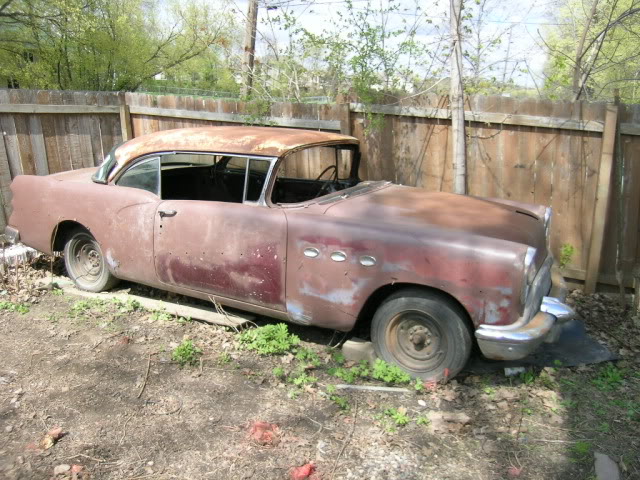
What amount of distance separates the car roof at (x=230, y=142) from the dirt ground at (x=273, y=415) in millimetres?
1542

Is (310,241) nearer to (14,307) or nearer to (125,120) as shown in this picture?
(14,307)

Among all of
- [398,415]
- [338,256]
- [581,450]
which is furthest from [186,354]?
[581,450]

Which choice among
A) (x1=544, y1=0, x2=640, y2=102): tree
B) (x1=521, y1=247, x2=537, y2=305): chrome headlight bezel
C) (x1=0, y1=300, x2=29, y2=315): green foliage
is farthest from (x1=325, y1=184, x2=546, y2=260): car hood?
(x1=0, y1=300, x2=29, y2=315): green foliage

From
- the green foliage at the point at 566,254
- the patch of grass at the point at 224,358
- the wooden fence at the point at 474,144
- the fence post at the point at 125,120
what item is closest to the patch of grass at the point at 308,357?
the patch of grass at the point at 224,358

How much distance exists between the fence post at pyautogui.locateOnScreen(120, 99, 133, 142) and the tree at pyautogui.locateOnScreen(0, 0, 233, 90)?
5.23 m

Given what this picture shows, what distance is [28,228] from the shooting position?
5.49 metres

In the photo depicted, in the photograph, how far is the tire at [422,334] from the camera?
3529mm

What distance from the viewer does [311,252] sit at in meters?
3.84

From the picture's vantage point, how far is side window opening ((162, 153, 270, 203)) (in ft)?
15.4

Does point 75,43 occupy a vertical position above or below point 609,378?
above

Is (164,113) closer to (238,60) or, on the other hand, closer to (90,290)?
(238,60)

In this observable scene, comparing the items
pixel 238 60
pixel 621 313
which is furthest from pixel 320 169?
pixel 238 60

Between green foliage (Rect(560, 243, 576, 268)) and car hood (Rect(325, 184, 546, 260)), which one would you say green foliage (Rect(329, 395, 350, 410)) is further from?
green foliage (Rect(560, 243, 576, 268))

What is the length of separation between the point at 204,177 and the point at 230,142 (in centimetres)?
84
